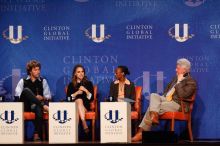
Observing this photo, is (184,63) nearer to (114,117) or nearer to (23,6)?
(114,117)

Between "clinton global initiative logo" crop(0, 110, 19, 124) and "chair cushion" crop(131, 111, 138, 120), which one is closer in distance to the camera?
"clinton global initiative logo" crop(0, 110, 19, 124)

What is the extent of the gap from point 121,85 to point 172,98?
0.85 meters

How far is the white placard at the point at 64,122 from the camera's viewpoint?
21.7ft

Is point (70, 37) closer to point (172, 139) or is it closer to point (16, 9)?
point (16, 9)

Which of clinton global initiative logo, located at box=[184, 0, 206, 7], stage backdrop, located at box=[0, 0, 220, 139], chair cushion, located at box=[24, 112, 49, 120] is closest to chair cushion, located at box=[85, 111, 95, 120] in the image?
chair cushion, located at box=[24, 112, 49, 120]

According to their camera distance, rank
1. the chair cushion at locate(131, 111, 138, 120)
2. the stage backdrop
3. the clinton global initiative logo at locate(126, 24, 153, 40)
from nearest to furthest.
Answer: the chair cushion at locate(131, 111, 138, 120)
the stage backdrop
the clinton global initiative logo at locate(126, 24, 153, 40)

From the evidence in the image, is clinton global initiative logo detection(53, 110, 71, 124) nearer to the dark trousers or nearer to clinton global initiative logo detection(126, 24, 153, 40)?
the dark trousers

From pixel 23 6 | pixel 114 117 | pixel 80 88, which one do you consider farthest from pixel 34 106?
pixel 114 117

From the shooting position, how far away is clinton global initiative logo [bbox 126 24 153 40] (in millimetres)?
8727

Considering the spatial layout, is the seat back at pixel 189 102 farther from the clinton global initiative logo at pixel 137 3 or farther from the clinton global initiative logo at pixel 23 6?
the clinton global initiative logo at pixel 23 6

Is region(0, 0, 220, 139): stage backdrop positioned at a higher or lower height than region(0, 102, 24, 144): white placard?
higher

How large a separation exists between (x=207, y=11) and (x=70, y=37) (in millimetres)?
2258

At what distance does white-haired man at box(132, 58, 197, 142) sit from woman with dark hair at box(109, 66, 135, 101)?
46cm

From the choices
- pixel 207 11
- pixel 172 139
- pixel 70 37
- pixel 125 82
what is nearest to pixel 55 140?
pixel 172 139
